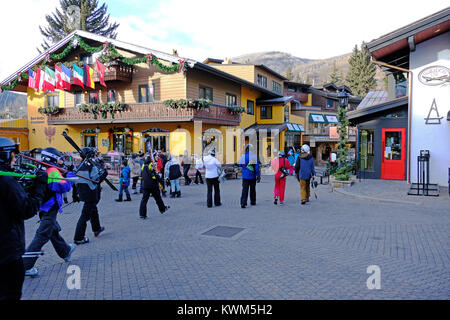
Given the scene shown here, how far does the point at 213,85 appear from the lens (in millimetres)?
24109

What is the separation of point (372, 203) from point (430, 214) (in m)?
2.13

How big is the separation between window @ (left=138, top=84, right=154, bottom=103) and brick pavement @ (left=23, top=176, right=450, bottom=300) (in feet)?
45.1

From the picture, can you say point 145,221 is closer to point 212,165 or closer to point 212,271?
point 212,165

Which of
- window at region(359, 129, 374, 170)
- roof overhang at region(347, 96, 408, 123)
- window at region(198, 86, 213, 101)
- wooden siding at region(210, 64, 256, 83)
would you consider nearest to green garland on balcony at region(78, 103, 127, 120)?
window at region(198, 86, 213, 101)

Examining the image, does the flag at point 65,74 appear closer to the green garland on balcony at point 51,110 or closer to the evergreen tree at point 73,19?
the green garland on balcony at point 51,110

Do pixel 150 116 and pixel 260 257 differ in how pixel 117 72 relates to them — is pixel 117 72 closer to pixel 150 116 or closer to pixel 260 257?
pixel 150 116

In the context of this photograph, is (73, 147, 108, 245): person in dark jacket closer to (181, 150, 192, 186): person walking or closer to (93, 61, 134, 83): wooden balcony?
(181, 150, 192, 186): person walking

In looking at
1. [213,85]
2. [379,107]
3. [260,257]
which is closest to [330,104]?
[213,85]

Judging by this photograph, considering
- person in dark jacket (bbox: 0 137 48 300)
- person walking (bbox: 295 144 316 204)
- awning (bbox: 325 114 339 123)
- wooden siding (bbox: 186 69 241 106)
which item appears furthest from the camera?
awning (bbox: 325 114 339 123)

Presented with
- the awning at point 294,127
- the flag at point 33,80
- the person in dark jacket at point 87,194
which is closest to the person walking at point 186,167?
the person in dark jacket at point 87,194

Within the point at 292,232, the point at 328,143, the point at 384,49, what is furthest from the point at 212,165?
the point at 328,143

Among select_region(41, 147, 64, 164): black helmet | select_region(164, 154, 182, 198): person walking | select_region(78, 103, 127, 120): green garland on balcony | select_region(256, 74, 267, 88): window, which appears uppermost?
select_region(256, 74, 267, 88): window

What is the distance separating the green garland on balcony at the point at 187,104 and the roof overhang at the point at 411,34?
942cm

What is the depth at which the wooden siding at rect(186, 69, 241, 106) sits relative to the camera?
21522 mm
